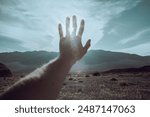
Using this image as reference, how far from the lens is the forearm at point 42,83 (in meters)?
0.64

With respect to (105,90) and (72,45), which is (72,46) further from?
(105,90)

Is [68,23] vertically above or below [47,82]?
above

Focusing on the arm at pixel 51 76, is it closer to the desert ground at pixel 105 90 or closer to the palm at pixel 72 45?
the palm at pixel 72 45

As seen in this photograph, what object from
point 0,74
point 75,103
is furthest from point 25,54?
point 75,103

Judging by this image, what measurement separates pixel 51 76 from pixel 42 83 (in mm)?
52

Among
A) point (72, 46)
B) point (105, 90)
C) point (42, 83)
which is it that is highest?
point (72, 46)

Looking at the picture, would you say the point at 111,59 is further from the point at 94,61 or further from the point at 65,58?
the point at 65,58

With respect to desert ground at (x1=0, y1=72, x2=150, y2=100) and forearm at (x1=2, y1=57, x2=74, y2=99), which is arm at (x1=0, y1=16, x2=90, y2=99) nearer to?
forearm at (x1=2, y1=57, x2=74, y2=99)

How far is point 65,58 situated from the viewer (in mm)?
836

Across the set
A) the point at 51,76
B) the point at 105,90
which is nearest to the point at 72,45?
the point at 51,76

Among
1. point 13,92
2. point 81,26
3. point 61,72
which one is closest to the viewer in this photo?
point 13,92

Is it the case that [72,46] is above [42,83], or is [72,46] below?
above

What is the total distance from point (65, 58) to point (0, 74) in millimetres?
22671

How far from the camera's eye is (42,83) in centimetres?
69
